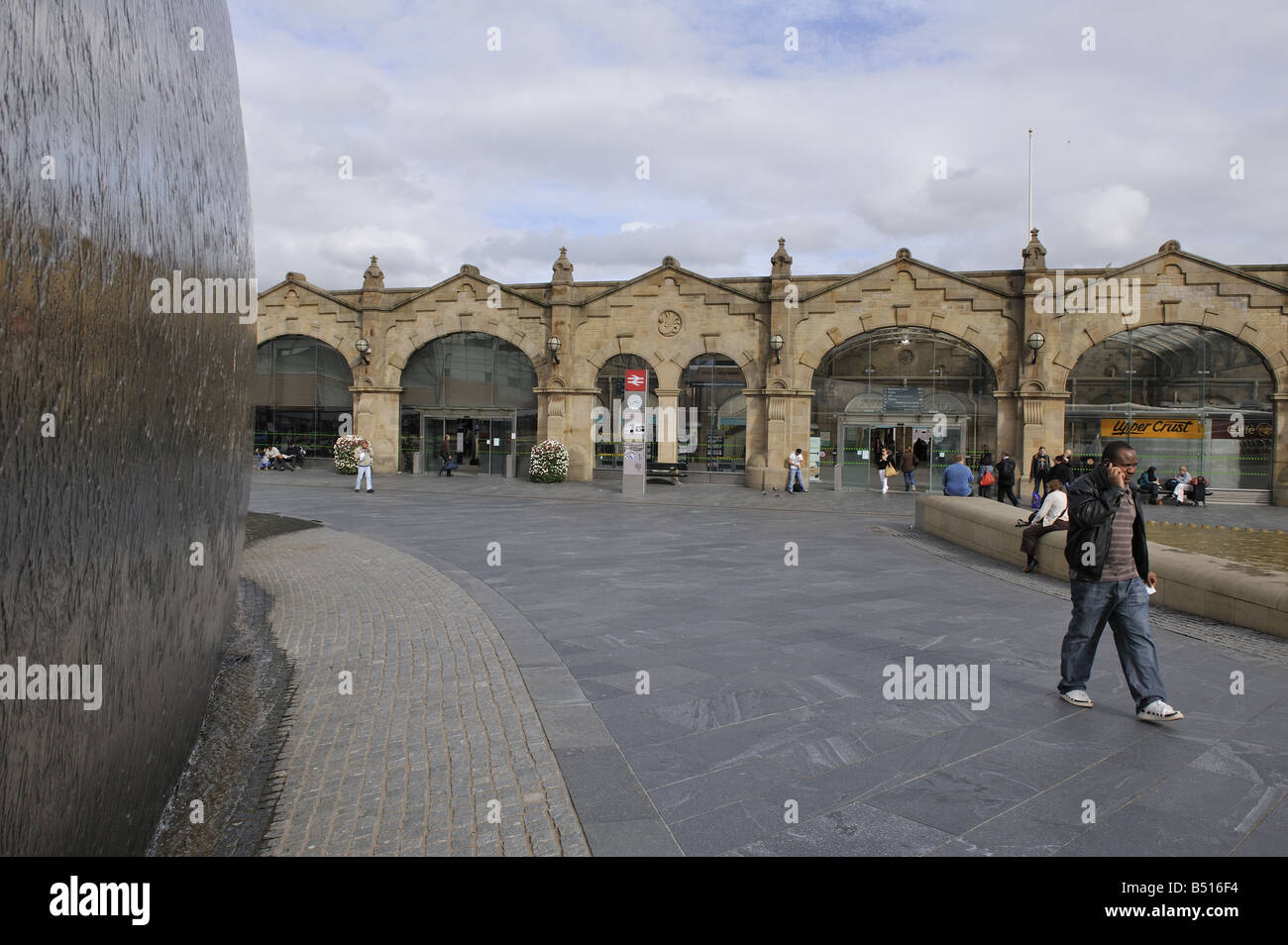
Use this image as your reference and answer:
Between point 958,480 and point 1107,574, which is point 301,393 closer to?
point 958,480

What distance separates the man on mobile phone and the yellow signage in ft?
79.1

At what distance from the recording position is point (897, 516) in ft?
63.0

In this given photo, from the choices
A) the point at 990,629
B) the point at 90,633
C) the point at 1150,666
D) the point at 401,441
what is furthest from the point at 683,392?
the point at 90,633

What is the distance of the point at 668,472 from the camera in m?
28.8

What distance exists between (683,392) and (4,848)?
27.9 meters

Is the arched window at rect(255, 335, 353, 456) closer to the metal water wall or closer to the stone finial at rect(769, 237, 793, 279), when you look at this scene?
the stone finial at rect(769, 237, 793, 279)

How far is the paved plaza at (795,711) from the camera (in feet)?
11.9

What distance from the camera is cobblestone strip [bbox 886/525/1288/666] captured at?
697 cm

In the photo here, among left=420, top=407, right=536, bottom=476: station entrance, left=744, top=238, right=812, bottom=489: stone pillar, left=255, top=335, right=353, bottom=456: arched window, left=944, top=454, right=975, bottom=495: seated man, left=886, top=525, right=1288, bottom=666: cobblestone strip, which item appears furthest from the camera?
left=255, top=335, right=353, bottom=456: arched window

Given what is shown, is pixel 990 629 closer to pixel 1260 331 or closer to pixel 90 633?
pixel 90 633

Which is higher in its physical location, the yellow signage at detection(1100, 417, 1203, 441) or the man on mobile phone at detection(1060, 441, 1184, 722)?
the yellow signage at detection(1100, 417, 1203, 441)

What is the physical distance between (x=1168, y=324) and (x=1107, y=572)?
25552 mm

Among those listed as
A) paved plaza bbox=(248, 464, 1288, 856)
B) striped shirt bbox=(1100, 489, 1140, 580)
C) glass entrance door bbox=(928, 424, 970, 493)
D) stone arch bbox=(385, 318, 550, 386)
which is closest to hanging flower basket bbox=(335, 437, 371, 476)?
stone arch bbox=(385, 318, 550, 386)

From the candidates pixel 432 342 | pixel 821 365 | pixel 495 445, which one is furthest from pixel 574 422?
pixel 821 365
